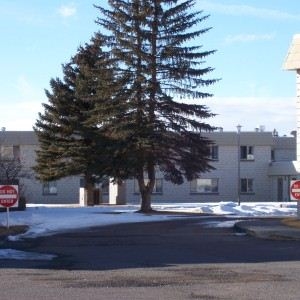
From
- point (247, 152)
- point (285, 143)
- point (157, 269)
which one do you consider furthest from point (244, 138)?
point (157, 269)

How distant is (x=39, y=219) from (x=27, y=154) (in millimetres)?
37210

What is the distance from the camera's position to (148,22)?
43562 millimetres

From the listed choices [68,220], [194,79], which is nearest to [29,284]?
[68,220]

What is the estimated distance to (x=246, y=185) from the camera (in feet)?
238

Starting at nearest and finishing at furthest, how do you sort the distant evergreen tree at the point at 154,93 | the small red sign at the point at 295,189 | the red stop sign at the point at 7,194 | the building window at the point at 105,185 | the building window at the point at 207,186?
the red stop sign at the point at 7,194
the small red sign at the point at 295,189
the distant evergreen tree at the point at 154,93
the building window at the point at 105,185
the building window at the point at 207,186

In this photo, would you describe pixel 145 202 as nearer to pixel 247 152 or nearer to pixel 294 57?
pixel 294 57

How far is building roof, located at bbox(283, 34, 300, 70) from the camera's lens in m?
30.2

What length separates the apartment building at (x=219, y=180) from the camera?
71000 mm

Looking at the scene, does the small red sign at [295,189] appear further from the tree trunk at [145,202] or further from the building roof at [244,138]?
the building roof at [244,138]

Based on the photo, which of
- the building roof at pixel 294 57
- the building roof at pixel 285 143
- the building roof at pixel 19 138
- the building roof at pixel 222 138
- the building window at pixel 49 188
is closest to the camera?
the building roof at pixel 294 57

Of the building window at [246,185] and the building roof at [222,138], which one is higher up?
the building roof at [222,138]

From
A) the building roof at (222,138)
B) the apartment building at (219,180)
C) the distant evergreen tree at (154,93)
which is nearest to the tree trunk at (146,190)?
the distant evergreen tree at (154,93)

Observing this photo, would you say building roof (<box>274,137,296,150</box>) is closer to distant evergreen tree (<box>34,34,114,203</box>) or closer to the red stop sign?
distant evergreen tree (<box>34,34,114,203</box>)

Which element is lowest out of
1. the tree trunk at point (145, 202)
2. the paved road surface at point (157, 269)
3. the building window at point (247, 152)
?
the paved road surface at point (157, 269)
